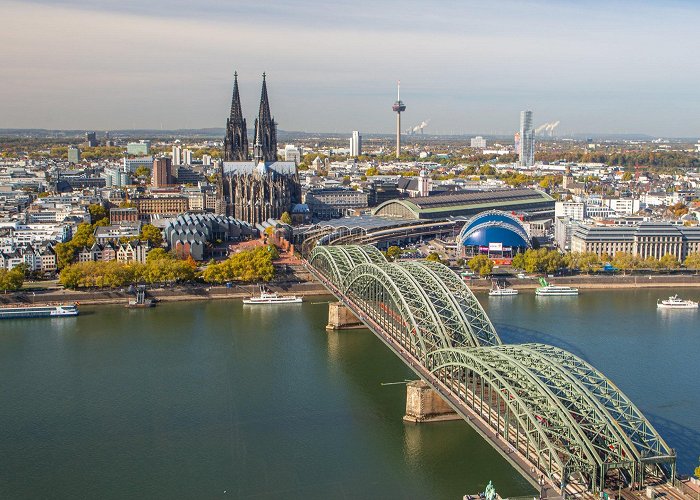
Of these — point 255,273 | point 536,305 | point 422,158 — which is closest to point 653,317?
point 536,305

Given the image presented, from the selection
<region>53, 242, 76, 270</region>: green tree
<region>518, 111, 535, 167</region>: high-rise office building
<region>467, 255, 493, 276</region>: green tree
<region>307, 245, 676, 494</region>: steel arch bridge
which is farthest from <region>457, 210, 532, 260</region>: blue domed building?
<region>518, 111, 535, 167</region>: high-rise office building

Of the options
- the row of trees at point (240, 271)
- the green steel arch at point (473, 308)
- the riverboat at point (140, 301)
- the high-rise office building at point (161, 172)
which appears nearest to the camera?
the green steel arch at point (473, 308)

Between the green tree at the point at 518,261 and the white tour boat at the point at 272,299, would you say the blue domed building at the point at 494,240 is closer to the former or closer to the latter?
the green tree at the point at 518,261

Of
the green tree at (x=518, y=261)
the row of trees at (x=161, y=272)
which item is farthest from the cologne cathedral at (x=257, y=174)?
the green tree at (x=518, y=261)

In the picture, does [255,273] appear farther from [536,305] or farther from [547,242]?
[547,242]

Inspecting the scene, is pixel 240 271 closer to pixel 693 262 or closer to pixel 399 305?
pixel 399 305

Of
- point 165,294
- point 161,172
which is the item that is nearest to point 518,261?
point 165,294
